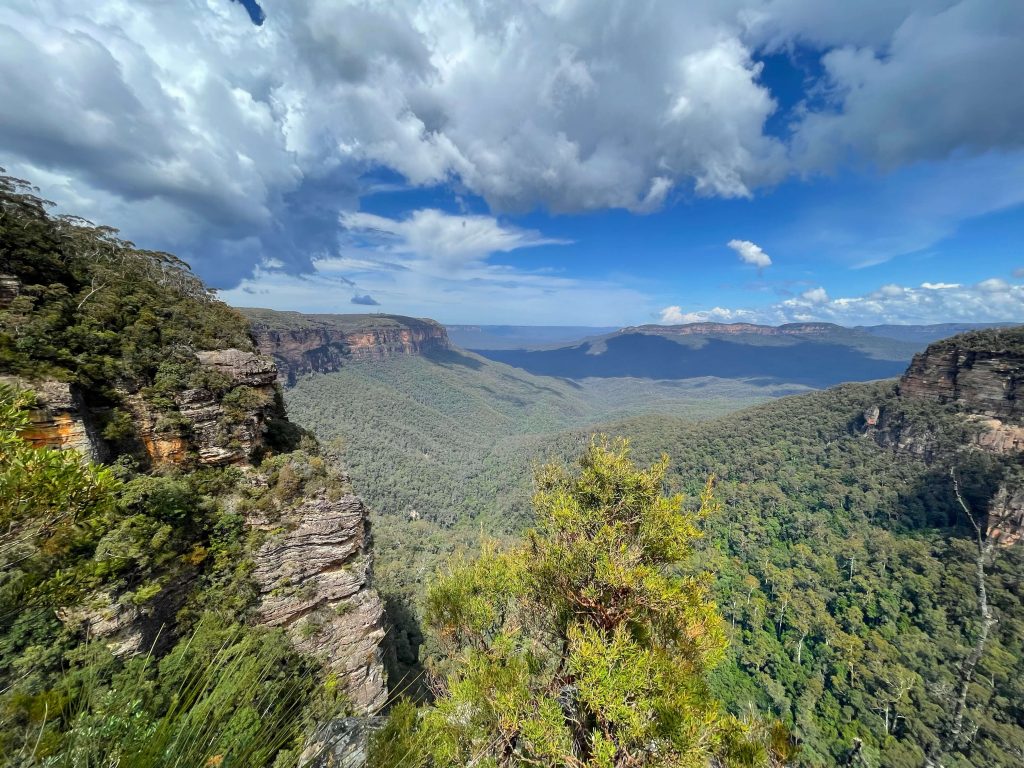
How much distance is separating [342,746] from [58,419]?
13139 millimetres

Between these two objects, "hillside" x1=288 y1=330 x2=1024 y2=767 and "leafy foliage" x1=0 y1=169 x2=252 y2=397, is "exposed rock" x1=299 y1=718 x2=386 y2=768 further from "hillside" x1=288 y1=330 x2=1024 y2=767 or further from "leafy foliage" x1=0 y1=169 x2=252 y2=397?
"hillside" x1=288 y1=330 x2=1024 y2=767

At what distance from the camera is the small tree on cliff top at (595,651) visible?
520 centimetres

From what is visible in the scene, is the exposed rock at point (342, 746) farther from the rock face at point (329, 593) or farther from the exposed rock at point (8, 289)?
the exposed rock at point (8, 289)

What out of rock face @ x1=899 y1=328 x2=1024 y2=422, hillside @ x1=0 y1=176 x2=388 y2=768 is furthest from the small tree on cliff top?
rock face @ x1=899 y1=328 x2=1024 y2=422

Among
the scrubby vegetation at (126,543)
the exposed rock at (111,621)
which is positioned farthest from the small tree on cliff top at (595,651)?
the exposed rock at (111,621)

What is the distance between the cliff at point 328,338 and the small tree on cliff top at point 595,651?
77.7m

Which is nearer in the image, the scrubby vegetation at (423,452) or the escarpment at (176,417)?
the escarpment at (176,417)

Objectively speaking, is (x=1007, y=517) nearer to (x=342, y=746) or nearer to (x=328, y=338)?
(x=342, y=746)

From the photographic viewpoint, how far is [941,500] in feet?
131

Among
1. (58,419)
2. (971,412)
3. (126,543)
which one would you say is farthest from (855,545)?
(58,419)

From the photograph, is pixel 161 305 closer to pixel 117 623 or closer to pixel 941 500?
pixel 117 623

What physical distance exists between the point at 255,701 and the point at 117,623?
508 inches

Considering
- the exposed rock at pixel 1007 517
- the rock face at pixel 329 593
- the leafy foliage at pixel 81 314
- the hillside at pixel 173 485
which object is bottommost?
the exposed rock at pixel 1007 517

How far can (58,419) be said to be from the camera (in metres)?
10.9
